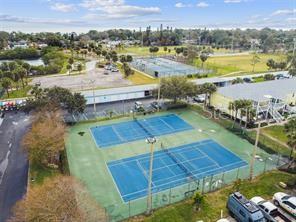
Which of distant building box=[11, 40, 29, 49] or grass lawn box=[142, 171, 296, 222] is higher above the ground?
distant building box=[11, 40, 29, 49]

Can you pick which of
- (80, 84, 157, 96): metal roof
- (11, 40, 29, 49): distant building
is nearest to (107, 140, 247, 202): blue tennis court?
(80, 84, 157, 96): metal roof

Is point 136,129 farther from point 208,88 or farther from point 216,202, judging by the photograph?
point 216,202

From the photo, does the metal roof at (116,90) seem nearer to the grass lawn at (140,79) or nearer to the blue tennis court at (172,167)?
the grass lawn at (140,79)

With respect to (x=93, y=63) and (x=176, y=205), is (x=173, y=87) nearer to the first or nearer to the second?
(x=176, y=205)

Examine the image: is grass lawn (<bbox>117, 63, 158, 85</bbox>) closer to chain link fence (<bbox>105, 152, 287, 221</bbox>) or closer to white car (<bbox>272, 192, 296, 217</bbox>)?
chain link fence (<bbox>105, 152, 287, 221</bbox>)

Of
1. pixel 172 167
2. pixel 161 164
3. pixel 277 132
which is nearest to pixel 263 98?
pixel 277 132

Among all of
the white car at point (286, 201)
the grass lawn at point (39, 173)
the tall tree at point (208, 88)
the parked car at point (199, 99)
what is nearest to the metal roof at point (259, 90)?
the tall tree at point (208, 88)
